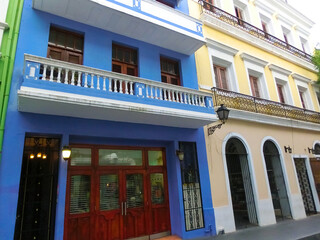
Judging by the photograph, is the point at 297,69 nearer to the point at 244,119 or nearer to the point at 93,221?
the point at 244,119

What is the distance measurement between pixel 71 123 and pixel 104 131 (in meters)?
0.92

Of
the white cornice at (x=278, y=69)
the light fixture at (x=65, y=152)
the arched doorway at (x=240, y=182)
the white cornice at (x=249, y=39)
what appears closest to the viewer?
the light fixture at (x=65, y=152)

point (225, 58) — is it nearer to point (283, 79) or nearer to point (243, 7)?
point (283, 79)

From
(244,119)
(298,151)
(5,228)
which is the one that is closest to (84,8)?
(5,228)

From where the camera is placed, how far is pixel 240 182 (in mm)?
9211

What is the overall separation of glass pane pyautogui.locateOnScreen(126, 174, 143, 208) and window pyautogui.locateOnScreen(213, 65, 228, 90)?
5.43 metres

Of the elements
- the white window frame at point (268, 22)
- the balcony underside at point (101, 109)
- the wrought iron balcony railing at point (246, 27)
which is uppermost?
the white window frame at point (268, 22)

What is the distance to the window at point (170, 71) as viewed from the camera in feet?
27.1

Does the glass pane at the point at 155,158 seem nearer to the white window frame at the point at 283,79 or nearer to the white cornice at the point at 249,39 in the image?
the white cornice at the point at 249,39

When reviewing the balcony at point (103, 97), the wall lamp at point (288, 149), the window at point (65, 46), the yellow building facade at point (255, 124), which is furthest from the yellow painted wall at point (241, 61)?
the window at point (65, 46)

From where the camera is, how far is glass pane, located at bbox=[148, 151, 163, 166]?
7.37 meters

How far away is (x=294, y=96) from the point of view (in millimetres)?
12438

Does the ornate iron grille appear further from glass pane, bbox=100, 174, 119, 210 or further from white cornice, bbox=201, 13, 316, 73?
white cornice, bbox=201, 13, 316, 73

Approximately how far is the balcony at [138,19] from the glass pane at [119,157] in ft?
13.3
